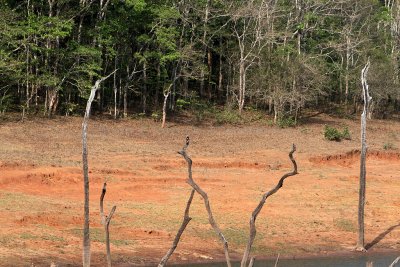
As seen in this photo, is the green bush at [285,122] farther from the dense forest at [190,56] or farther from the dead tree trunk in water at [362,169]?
the dead tree trunk in water at [362,169]

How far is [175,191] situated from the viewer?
100ft

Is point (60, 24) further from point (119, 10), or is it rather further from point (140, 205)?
point (140, 205)

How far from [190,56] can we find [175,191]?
736 inches

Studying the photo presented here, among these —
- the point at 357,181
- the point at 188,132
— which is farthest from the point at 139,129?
the point at 357,181

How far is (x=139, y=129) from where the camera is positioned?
145 ft

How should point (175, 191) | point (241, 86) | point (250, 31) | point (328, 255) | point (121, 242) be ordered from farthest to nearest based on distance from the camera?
point (250, 31) → point (241, 86) → point (175, 191) → point (328, 255) → point (121, 242)

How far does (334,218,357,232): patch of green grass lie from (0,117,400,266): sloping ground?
0.13ft

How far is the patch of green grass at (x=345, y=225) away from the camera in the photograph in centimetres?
2773

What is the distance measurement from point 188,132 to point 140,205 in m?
17.5

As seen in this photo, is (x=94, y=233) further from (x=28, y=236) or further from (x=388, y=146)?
(x=388, y=146)

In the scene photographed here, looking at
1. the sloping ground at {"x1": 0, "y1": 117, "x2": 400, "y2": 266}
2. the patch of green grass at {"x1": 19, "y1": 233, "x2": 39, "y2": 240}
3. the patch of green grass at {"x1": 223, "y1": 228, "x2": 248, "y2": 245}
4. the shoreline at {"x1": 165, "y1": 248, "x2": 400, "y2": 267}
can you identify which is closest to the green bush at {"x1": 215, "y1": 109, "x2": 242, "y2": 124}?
the sloping ground at {"x1": 0, "y1": 117, "x2": 400, "y2": 266}

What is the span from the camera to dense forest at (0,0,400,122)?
144 feet

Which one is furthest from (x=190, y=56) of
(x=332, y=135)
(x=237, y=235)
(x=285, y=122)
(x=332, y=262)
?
(x=332, y=262)

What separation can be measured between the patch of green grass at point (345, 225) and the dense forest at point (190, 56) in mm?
→ 18784
